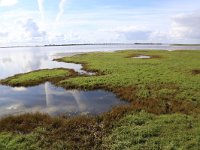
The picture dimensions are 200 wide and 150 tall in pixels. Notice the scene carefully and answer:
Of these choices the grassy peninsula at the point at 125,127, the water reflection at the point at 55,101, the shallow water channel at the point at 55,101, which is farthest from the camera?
the water reflection at the point at 55,101

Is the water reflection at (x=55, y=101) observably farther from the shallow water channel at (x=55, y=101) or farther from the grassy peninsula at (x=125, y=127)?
the grassy peninsula at (x=125, y=127)

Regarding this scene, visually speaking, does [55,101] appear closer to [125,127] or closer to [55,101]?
[55,101]

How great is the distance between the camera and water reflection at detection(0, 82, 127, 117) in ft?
76.5

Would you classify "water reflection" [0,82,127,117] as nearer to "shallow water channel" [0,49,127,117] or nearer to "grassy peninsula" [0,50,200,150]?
"shallow water channel" [0,49,127,117]

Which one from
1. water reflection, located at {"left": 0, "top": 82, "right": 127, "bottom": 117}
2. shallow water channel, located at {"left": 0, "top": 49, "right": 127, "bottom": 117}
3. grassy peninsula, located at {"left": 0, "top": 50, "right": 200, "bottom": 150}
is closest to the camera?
grassy peninsula, located at {"left": 0, "top": 50, "right": 200, "bottom": 150}

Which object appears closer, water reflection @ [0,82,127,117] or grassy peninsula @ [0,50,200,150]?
grassy peninsula @ [0,50,200,150]

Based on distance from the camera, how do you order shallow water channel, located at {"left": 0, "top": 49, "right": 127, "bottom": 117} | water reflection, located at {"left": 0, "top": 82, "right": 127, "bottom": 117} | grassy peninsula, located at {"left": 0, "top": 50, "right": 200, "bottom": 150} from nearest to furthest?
grassy peninsula, located at {"left": 0, "top": 50, "right": 200, "bottom": 150} → shallow water channel, located at {"left": 0, "top": 49, "right": 127, "bottom": 117} → water reflection, located at {"left": 0, "top": 82, "right": 127, "bottom": 117}

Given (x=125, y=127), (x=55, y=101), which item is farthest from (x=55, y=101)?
(x=125, y=127)

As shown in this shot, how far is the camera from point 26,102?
26.9 metres

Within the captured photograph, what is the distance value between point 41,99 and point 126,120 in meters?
12.6

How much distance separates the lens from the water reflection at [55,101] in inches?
918

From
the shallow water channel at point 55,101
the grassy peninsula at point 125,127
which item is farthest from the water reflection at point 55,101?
the grassy peninsula at point 125,127

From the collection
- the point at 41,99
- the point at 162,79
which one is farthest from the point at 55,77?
the point at 162,79

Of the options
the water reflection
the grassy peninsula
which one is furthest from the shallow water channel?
the grassy peninsula
